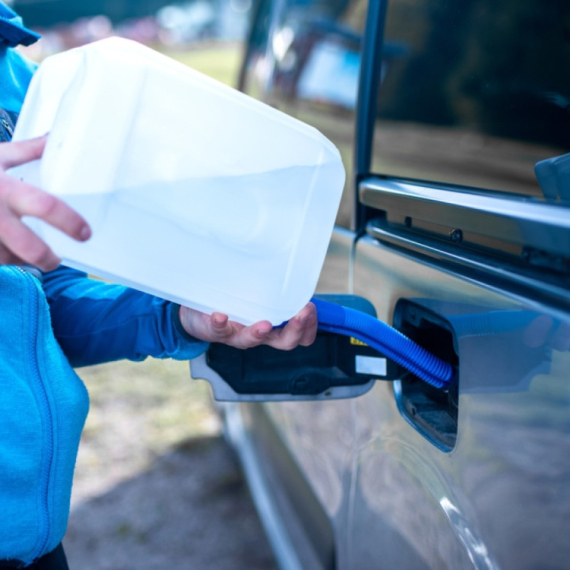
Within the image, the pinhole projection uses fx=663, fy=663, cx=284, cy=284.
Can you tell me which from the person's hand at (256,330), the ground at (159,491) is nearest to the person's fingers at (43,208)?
the person's hand at (256,330)

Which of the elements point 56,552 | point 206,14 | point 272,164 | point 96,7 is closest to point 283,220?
point 272,164

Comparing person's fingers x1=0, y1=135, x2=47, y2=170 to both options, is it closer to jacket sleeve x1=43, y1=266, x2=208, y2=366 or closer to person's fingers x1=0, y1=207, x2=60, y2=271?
person's fingers x1=0, y1=207, x2=60, y2=271

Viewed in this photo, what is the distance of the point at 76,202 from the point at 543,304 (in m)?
0.62

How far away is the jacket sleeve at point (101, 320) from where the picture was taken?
50.0 inches

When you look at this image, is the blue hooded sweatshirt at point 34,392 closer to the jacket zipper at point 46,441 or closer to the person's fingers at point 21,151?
the jacket zipper at point 46,441

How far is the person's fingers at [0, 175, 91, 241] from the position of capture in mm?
731

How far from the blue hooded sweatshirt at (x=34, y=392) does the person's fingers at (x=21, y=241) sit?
359mm

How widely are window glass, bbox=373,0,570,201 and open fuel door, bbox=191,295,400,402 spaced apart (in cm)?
37

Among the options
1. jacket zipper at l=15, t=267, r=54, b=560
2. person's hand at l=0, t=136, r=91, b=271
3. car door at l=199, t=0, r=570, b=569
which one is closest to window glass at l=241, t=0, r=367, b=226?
car door at l=199, t=0, r=570, b=569

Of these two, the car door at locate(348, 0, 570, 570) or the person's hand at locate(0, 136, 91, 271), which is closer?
the person's hand at locate(0, 136, 91, 271)

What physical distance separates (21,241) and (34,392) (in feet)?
1.32

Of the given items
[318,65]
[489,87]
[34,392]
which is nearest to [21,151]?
[34,392]

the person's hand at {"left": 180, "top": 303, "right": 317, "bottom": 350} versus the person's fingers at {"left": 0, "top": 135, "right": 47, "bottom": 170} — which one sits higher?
the person's fingers at {"left": 0, "top": 135, "right": 47, "bottom": 170}

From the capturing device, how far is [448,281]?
1024mm
